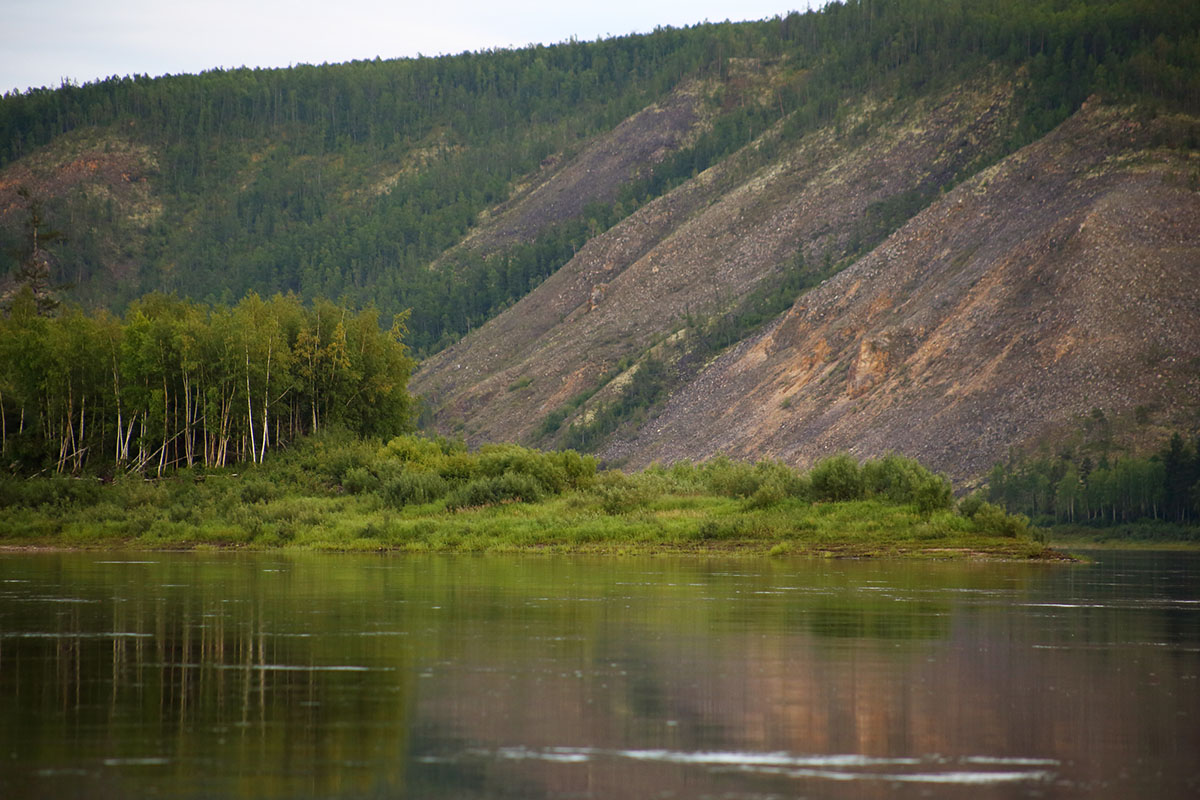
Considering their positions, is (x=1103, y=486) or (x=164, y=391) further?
(x=1103, y=486)

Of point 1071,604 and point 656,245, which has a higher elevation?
point 656,245

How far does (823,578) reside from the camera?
114 ft

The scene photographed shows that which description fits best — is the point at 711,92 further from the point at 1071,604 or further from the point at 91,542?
the point at 1071,604

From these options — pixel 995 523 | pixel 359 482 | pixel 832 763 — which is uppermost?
pixel 359 482

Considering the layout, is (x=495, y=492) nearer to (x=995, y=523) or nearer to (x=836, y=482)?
(x=836, y=482)

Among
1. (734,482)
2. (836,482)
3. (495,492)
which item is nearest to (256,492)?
(495,492)

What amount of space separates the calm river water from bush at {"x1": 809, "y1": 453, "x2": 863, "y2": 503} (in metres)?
19.8

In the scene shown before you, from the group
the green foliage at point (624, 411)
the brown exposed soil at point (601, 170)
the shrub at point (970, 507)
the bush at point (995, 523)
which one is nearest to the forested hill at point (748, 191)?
the green foliage at point (624, 411)

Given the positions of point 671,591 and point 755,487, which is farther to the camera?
point 755,487

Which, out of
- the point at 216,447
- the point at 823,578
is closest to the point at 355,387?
the point at 216,447

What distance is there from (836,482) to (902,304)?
57670mm

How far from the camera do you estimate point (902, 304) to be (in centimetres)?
10431

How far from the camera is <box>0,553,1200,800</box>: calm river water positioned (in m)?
12.1

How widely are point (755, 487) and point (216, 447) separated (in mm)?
23107
